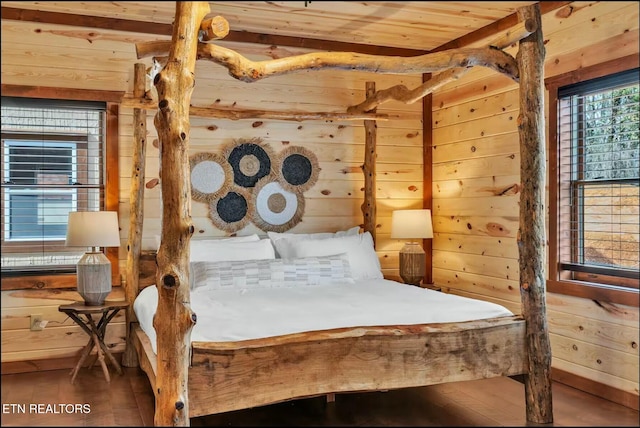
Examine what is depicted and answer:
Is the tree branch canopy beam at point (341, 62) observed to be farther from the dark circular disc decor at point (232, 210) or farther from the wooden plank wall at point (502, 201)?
the dark circular disc decor at point (232, 210)

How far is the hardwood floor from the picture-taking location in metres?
1.61

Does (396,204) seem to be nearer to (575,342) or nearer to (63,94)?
(575,342)

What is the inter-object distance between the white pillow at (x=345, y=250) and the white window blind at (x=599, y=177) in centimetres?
144

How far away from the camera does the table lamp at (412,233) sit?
5.10 meters

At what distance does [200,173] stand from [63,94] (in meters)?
2.33

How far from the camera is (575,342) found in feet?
13.1

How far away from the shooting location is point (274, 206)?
5102mm

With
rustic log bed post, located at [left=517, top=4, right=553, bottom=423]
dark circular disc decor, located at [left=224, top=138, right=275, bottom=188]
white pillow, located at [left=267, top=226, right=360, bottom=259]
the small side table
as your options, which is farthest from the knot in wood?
dark circular disc decor, located at [left=224, top=138, right=275, bottom=188]

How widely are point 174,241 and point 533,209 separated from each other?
72.8 inches

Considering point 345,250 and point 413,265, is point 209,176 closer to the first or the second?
point 345,250

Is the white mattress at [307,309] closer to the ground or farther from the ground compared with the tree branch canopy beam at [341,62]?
closer to the ground

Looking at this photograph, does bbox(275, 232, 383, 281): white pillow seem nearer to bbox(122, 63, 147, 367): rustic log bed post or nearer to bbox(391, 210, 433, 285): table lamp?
bbox(391, 210, 433, 285): table lamp

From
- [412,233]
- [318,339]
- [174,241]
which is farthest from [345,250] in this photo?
[174,241]

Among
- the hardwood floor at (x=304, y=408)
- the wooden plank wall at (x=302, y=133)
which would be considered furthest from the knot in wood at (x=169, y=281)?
the wooden plank wall at (x=302, y=133)
